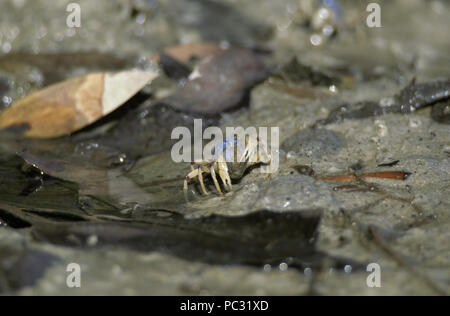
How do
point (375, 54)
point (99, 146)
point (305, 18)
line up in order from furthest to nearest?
point (305, 18)
point (375, 54)
point (99, 146)

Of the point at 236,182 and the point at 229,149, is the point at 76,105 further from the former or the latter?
the point at 236,182

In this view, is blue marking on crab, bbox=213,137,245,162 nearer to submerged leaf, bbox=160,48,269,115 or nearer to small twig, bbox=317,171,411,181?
small twig, bbox=317,171,411,181

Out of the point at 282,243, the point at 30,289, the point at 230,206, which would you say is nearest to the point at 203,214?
the point at 230,206

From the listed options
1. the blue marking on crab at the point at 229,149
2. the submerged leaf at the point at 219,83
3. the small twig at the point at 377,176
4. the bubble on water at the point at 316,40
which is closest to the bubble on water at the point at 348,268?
the small twig at the point at 377,176

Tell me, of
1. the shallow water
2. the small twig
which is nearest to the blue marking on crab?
the shallow water

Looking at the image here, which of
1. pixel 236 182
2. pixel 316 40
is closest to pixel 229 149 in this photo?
pixel 236 182

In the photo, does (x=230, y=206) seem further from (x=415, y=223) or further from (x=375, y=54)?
(x=375, y=54)
